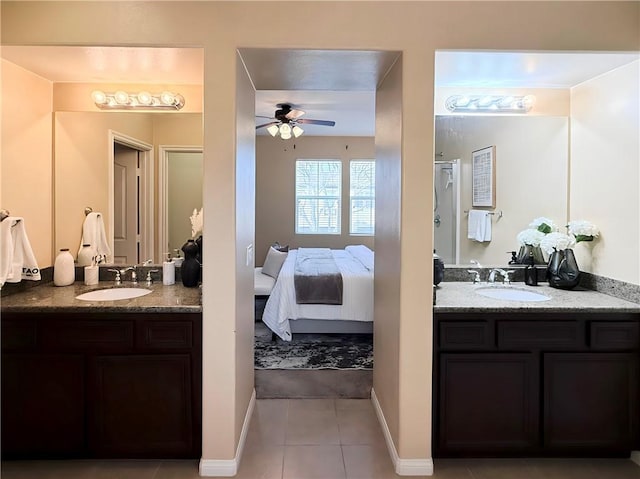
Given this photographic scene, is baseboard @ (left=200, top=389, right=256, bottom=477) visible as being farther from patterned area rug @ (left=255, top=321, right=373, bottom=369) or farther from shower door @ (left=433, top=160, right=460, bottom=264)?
shower door @ (left=433, top=160, right=460, bottom=264)

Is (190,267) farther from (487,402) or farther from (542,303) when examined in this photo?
(542,303)

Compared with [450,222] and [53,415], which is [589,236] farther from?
[53,415]

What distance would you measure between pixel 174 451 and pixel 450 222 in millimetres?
2320

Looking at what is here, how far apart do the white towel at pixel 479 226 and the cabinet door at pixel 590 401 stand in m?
1.06

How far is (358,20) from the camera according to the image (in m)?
2.24

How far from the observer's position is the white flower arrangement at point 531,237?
2.98m

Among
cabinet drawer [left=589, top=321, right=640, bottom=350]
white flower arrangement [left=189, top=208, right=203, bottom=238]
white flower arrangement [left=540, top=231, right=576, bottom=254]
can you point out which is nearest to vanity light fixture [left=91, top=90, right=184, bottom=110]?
white flower arrangement [left=189, top=208, right=203, bottom=238]

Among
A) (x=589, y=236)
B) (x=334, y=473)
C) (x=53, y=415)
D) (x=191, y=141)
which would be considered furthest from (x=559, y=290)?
(x=53, y=415)

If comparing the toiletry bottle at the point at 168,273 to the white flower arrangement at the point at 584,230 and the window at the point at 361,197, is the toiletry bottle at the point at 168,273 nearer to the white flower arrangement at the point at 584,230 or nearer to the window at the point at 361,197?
the white flower arrangement at the point at 584,230

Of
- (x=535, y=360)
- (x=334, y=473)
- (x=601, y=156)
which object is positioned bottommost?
(x=334, y=473)

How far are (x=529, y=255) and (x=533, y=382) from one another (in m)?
1.00

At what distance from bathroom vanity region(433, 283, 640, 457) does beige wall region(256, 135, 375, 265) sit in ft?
17.5

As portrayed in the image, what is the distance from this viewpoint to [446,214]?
3.22m

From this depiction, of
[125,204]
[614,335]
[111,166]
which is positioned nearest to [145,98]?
[111,166]
